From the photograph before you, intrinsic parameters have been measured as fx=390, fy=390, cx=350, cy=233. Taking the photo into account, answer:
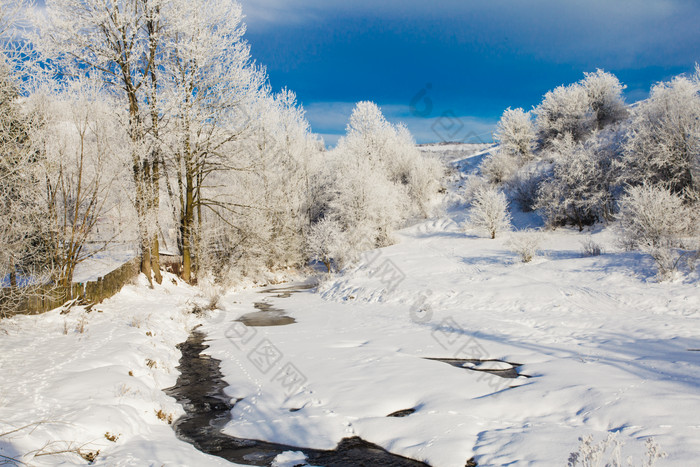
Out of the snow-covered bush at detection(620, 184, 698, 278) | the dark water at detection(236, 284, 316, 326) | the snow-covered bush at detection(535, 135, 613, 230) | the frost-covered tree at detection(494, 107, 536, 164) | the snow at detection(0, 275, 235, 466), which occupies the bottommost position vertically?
the dark water at detection(236, 284, 316, 326)

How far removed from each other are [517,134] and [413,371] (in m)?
35.3

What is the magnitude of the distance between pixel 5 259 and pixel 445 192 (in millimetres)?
37223

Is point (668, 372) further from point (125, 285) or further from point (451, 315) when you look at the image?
point (125, 285)

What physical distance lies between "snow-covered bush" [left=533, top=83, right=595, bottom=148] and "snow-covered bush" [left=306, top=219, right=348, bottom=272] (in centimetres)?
1882

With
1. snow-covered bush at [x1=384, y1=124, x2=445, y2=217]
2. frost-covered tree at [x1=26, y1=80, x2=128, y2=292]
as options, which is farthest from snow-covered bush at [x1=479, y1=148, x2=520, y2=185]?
frost-covered tree at [x1=26, y1=80, x2=128, y2=292]

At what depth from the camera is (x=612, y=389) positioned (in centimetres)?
543

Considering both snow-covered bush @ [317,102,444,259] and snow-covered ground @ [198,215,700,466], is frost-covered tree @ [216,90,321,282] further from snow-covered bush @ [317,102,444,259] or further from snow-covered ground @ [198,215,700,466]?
snow-covered ground @ [198,215,700,466]

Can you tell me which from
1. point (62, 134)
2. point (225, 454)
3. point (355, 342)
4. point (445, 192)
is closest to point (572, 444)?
point (225, 454)

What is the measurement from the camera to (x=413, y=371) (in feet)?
23.5

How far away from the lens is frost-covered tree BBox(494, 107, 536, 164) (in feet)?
119

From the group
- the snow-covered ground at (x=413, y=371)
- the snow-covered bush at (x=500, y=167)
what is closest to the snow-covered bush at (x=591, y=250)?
the snow-covered ground at (x=413, y=371)

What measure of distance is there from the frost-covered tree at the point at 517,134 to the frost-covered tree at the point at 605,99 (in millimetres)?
5659

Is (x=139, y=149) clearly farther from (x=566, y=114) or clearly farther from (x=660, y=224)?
(x=566, y=114)

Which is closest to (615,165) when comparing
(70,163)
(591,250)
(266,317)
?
(591,250)
